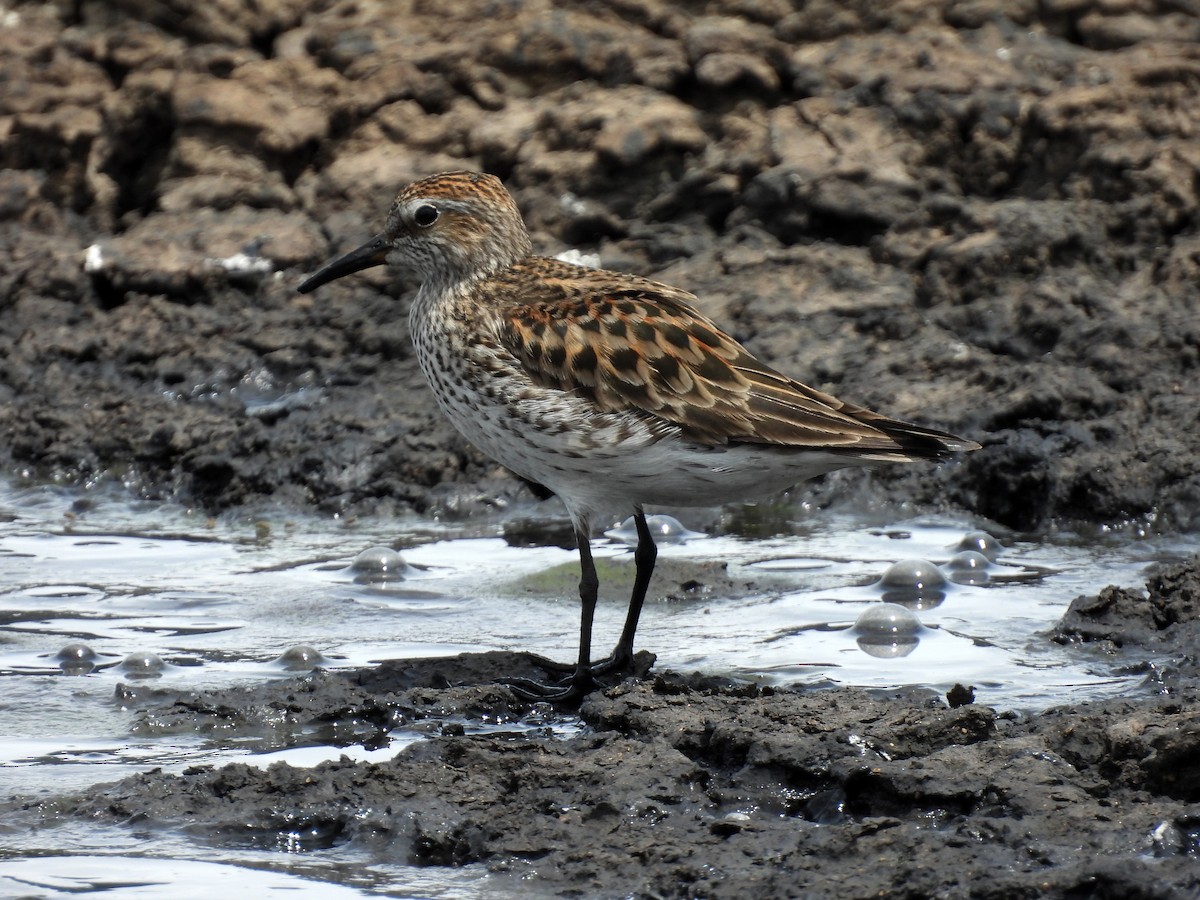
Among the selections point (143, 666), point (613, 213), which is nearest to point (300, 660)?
point (143, 666)

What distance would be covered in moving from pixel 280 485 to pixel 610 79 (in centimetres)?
333

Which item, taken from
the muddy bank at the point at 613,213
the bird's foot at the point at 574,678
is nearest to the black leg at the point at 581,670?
the bird's foot at the point at 574,678

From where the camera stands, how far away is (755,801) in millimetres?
4309

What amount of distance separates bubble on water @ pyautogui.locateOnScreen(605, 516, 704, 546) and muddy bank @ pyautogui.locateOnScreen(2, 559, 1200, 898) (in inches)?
103

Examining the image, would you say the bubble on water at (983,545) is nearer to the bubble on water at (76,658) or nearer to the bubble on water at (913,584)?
the bubble on water at (913,584)

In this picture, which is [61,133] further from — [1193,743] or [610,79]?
[1193,743]

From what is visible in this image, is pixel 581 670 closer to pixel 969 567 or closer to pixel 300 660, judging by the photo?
pixel 300 660

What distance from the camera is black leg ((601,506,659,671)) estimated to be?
5820mm

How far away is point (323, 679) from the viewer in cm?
540

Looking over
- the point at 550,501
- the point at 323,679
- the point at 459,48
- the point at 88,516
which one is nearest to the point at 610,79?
the point at 459,48

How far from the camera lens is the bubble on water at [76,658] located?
5.78 m

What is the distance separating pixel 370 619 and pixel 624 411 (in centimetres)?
138

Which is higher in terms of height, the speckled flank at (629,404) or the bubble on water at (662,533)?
the speckled flank at (629,404)

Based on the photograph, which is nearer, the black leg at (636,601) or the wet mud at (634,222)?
the black leg at (636,601)
